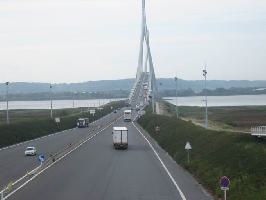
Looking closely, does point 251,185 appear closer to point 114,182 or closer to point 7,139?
point 114,182

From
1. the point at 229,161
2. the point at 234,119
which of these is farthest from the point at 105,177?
the point at 234,119

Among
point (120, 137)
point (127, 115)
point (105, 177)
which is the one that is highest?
point (120, 137)

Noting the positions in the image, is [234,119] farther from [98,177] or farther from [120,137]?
[98,177]

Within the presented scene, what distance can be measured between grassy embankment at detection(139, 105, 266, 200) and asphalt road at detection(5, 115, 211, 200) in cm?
104

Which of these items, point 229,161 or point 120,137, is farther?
point 120,137

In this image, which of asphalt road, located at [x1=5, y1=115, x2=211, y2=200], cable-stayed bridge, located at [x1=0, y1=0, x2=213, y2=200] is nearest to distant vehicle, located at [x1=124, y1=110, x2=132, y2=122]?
cable-stayed bridge, located at [x1=0, y1=0, x2=213, y2=200]

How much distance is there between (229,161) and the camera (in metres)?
39.1

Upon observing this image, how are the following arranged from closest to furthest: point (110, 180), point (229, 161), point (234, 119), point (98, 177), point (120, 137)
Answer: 1. point (229, 161)
2. point (110, 180)
3. point (98, 177)
4. point (120, 137)
5. point (234, 119)

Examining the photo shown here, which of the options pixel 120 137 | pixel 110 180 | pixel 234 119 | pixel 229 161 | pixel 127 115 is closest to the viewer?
pixel 229 161

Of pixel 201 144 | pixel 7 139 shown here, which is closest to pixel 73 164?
pixel 201 144

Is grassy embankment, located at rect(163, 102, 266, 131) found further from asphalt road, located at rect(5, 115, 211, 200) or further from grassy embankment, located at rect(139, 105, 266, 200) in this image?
asphalt road, located at rect(5, 115, 211, 200)

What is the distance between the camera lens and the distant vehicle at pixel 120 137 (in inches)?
2660

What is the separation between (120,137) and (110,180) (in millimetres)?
28583

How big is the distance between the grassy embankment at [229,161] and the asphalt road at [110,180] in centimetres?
104
